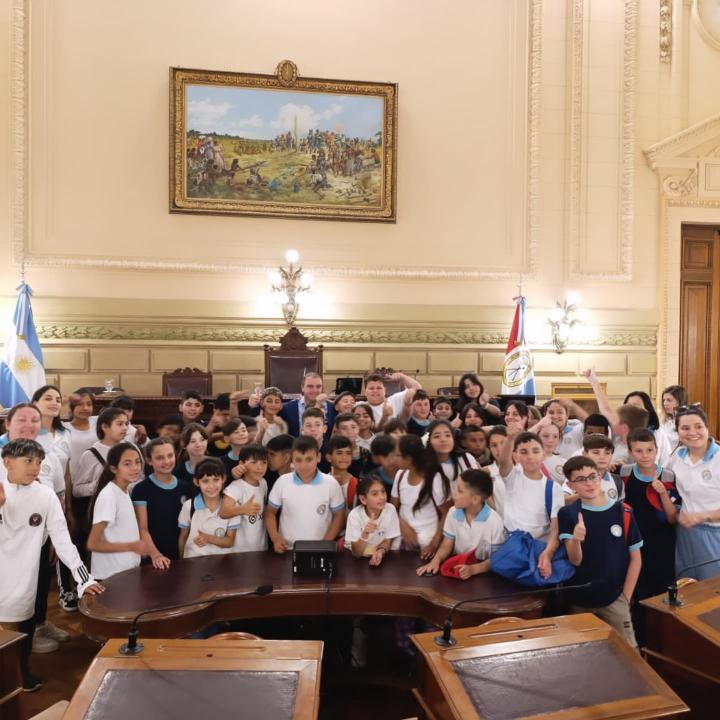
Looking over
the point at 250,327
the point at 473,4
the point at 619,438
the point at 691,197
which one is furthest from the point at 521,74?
the point at 619,438

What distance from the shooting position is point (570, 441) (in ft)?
16.8

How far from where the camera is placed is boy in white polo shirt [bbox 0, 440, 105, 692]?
9.95ft

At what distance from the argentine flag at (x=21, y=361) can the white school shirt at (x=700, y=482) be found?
251 inches

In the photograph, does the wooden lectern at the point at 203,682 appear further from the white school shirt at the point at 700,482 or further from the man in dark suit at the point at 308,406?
the man in dark suit at the point at 308,406

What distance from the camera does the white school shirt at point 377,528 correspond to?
135 inches

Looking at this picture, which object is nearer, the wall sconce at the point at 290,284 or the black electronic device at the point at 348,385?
the black electronic device at the point at 348,385

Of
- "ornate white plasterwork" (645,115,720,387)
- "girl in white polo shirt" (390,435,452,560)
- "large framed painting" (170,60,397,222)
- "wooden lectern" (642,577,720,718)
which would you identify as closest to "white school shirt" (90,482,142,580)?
"girl in white polo shirt" (390,435,452,560)

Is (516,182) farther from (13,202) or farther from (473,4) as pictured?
(13,202)

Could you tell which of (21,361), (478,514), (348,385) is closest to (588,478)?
(478,514)

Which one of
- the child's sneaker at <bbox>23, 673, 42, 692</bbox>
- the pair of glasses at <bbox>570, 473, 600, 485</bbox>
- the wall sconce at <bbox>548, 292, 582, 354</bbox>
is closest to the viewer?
the pair of glasses at <bbox>570, 473, 600, 485</bbox>

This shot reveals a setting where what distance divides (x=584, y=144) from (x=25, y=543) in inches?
321

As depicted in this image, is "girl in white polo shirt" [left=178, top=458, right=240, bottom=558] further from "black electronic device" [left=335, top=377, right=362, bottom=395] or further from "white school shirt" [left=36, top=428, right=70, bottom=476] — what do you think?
"black electronic device" [left=335, top=377, right=362, bottom=395]

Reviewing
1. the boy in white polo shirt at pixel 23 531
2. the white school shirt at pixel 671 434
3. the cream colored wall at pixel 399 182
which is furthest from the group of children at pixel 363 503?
the cream colored wall at pixel 399 182

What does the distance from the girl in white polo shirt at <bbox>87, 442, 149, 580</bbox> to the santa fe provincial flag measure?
5.67 m
